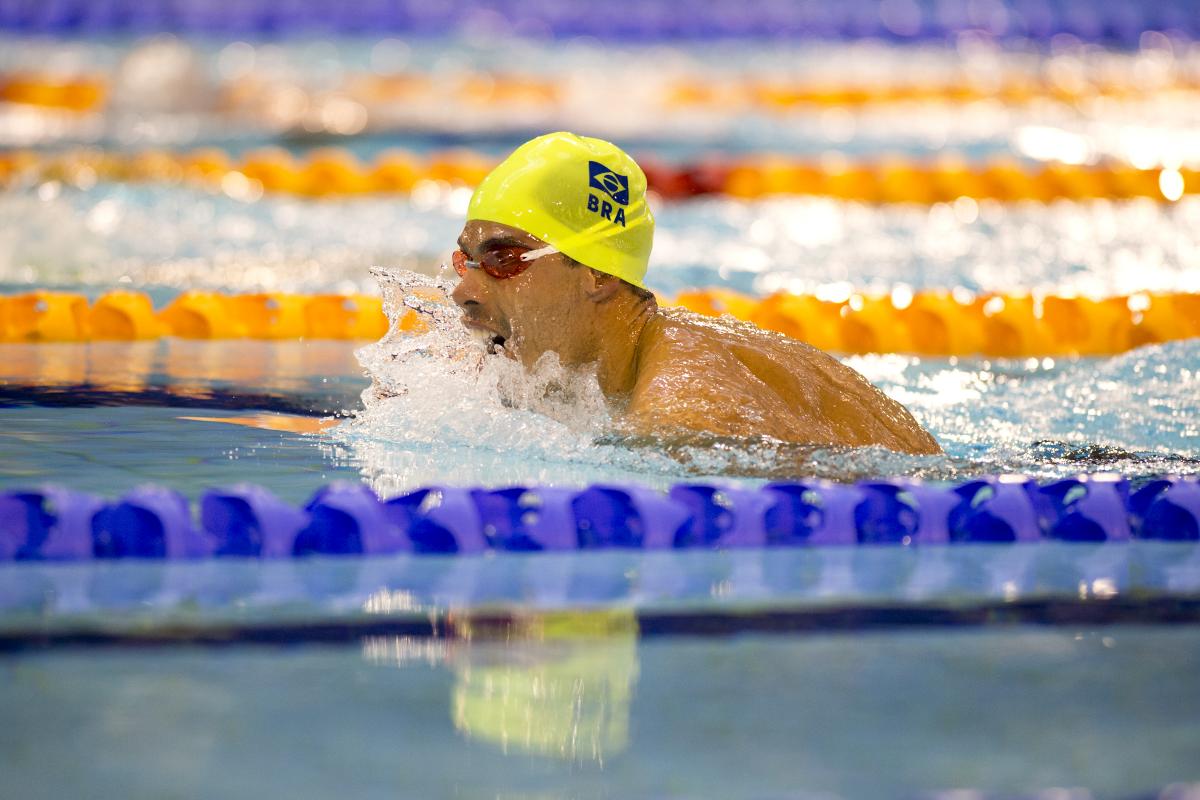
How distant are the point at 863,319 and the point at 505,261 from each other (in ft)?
7.96

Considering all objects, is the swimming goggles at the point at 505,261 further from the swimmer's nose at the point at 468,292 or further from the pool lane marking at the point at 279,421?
the pool lane marking at the point at 279,421

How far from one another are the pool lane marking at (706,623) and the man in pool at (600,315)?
2.56ft

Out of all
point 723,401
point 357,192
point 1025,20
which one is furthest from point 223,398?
point 1025,20

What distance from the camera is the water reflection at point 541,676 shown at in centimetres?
184

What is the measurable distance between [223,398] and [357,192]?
4492 millimetres

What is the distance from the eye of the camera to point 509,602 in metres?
2.39

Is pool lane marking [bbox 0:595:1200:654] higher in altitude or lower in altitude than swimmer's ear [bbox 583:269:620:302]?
lower

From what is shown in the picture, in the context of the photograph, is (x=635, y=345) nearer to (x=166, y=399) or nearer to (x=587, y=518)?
(x=587, y=518)

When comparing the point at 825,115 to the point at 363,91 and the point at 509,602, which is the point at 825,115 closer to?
the point at 363,91

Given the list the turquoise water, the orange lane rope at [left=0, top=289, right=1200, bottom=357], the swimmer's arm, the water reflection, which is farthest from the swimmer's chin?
the orange lane rope at [left=0, top=289, right=1200, bottom=357]

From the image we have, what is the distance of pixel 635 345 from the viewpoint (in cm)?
328

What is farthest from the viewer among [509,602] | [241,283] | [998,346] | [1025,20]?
[1025,20]

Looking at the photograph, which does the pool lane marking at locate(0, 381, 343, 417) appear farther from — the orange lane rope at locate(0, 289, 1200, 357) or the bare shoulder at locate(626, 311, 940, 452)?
the bare shoulder at locate(626, 311, 940, 452)

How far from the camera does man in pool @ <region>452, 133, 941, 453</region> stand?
3201 mm
